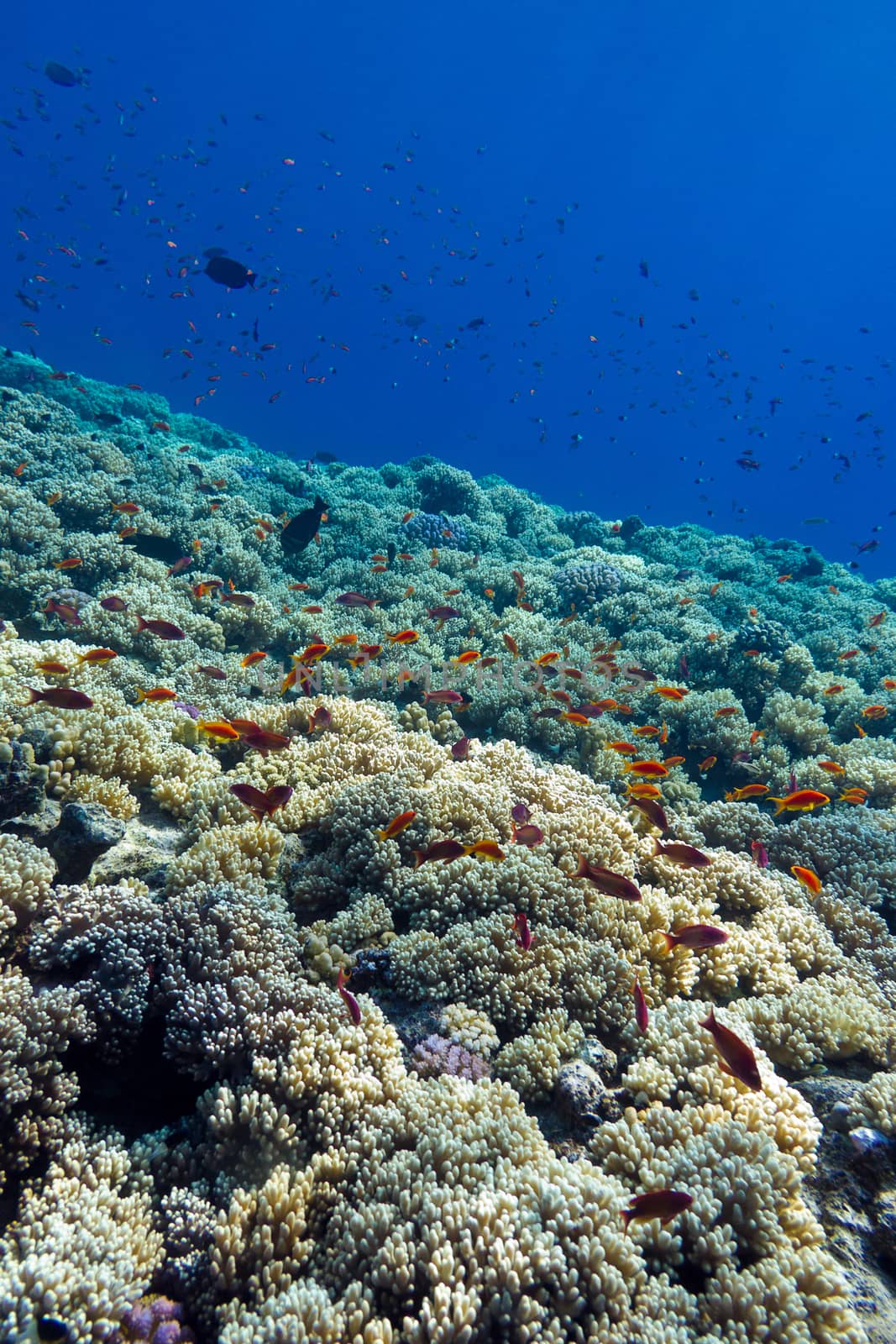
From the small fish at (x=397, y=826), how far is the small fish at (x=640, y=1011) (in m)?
1.97

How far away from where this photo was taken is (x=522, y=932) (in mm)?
3893

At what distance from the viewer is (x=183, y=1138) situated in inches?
120

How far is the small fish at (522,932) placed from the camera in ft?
Answer: 12.6

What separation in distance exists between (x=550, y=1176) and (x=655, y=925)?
7.17 ft

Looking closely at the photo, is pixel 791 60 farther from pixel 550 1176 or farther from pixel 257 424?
pixel 550 1176

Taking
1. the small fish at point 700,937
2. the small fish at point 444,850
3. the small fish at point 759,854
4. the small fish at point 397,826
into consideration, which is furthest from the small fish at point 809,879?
the small fish at point 397,826

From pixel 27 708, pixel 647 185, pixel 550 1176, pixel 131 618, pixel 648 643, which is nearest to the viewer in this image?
pixel 550 1176

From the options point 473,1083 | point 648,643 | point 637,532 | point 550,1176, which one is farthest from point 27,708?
point 637,532

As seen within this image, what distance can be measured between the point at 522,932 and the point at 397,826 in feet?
4.12

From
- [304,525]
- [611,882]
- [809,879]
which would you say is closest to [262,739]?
[611,882]

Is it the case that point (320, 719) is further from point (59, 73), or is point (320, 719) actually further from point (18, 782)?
point (59, 73)

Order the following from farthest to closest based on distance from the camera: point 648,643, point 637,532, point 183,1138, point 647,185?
point 647,185, point 637,532, point 648,643, point 183,1138

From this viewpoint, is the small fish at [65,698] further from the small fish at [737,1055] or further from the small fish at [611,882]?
the small fish at [737,1055]

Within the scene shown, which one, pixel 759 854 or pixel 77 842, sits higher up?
pixel 759 854
